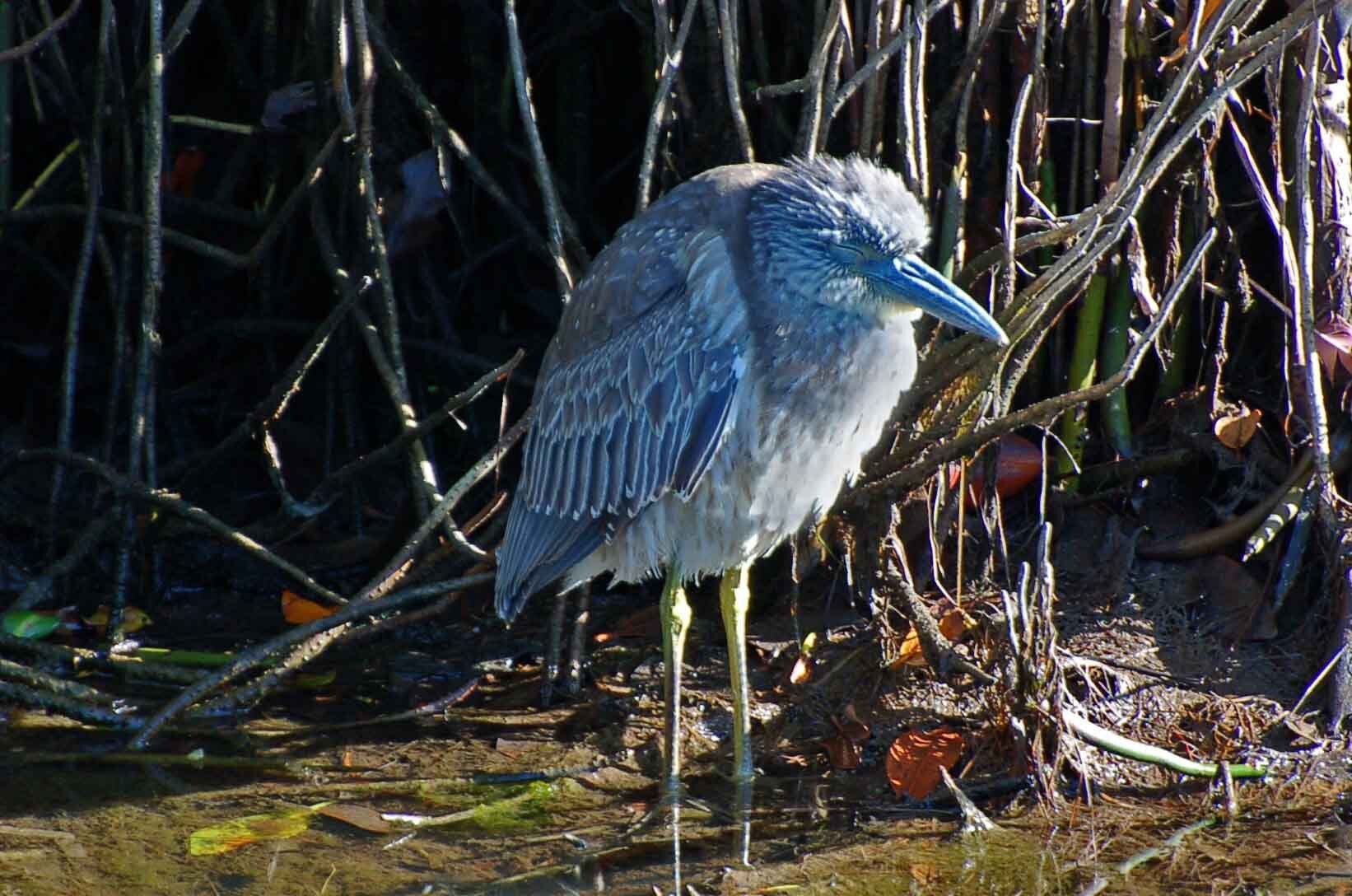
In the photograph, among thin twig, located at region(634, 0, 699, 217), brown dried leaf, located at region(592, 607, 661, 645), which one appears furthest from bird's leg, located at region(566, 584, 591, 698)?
thin twig, located at region(634, 0, 699, 217)

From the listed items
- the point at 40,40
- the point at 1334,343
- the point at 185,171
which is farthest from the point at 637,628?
the point at 40,40

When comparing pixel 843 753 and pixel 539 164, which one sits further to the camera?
pixel 539 164

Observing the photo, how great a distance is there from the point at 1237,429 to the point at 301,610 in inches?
116

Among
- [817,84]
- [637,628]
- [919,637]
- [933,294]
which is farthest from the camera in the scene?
[637,628]

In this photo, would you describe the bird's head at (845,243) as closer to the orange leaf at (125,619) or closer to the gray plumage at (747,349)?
the gray plumage at (747,349)

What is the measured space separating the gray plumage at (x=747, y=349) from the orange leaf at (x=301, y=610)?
1109 mm

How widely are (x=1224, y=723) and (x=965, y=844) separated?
36.2 inches

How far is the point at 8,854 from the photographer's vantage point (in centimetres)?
387

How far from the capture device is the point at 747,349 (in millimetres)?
3977

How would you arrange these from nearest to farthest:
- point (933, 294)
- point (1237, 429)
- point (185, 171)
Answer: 1. point (933, 294)
2. point (1237, 429)
3. point (185, 171)

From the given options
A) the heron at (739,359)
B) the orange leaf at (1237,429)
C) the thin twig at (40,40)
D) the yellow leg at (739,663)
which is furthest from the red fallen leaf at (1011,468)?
the thin twig at (40,40)

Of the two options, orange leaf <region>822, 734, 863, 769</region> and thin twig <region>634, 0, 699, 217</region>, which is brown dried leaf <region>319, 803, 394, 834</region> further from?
thin twig <region>634, 0, 699, 217</region>

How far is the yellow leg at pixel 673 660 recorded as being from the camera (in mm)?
4336

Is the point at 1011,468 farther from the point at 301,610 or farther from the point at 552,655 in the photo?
the point at 301,610
